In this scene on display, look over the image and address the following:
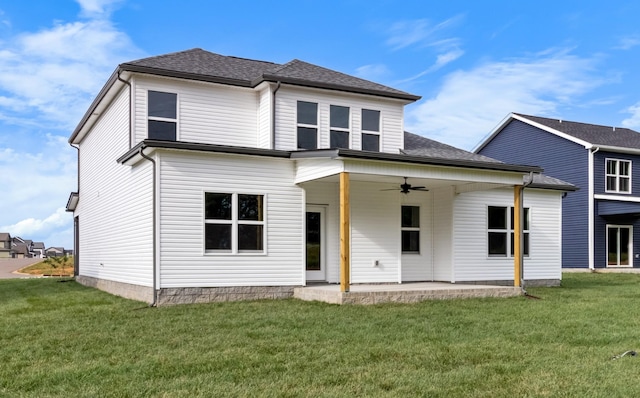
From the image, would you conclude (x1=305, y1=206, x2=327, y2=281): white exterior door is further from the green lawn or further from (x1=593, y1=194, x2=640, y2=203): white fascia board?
(x1=593, y1=194, x2=640, y2=203): white fascia board

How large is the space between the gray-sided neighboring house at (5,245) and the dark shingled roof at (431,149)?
92.0 meters

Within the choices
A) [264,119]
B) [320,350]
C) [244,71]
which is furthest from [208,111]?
[320,350]

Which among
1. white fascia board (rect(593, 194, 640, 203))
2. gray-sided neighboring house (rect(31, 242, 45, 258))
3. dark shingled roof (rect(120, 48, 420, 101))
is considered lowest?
gray-sided neighboring house (rect(31, 242, 45, 258))

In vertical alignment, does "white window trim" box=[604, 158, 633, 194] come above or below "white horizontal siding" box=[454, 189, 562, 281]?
above

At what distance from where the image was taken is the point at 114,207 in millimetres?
16469

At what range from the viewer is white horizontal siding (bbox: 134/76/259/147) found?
47.4ft

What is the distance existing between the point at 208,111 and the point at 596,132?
2146cm

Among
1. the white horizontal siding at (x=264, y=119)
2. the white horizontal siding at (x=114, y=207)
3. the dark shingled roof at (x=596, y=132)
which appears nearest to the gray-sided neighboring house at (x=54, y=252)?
the white horizontal siding at (x=114, y=207)

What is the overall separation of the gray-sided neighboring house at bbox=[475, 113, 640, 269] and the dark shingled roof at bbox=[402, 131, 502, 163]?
451 inches

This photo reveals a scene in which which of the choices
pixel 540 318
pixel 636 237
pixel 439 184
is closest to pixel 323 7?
pixel 439 184

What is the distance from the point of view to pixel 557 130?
92.1 ft

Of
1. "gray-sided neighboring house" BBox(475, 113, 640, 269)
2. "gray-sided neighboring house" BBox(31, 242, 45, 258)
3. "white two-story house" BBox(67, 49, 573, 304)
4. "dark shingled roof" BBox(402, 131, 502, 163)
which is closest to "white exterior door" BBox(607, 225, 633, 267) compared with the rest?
"gray-sided neighboring house" BBox(475, 113, 640, 269)

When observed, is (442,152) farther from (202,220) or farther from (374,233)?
(202,220)

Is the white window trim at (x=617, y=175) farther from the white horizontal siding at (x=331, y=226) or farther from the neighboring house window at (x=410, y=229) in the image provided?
the white horizontal siding at (x=331, y=226)
